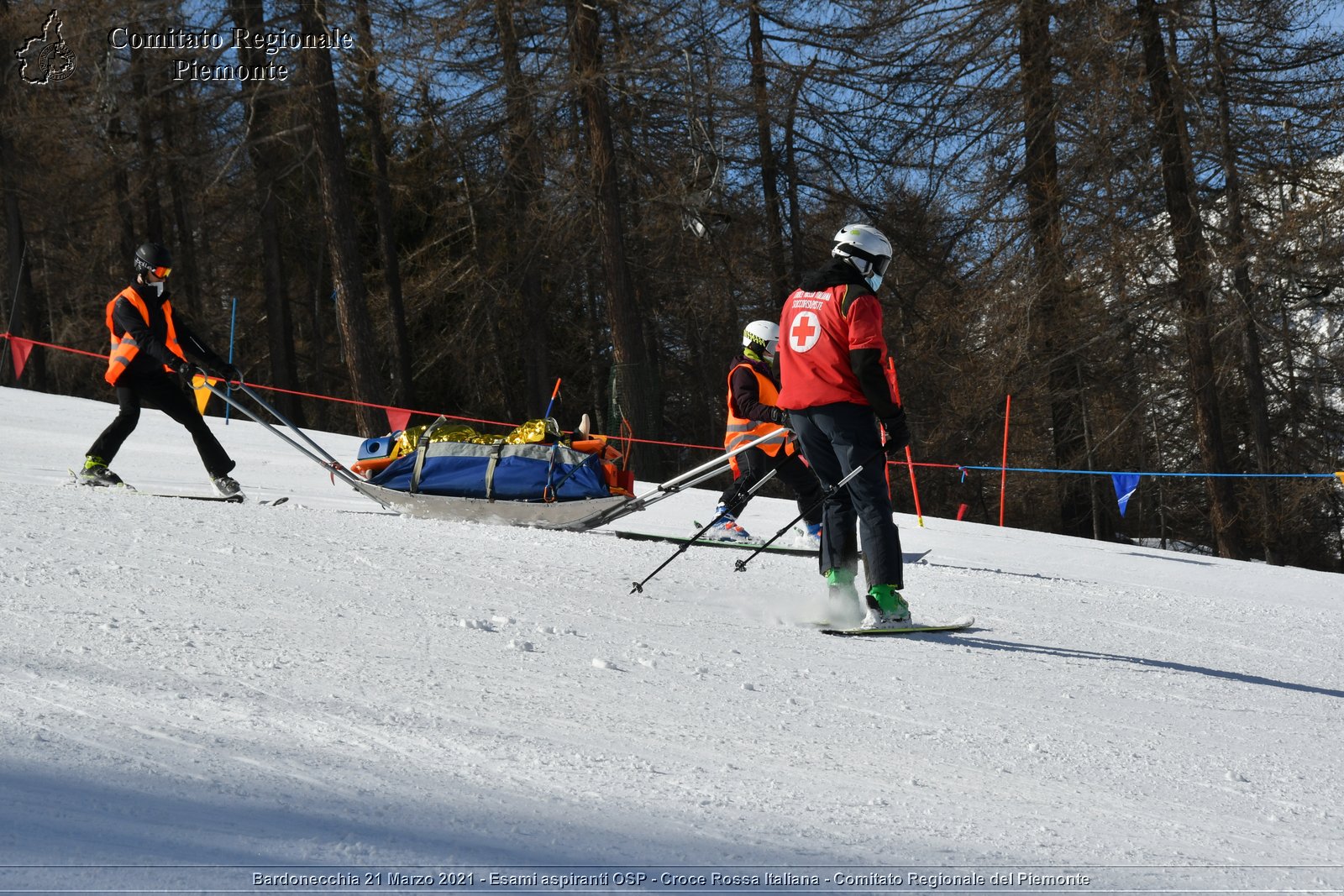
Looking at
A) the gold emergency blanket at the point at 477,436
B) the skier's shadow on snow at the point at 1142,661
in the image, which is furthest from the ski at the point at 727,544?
the skier's shadow on snow at the point at 1142,661

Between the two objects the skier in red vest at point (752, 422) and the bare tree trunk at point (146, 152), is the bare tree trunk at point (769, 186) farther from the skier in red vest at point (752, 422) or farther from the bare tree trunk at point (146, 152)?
the skier in red vest at point (752, 422)

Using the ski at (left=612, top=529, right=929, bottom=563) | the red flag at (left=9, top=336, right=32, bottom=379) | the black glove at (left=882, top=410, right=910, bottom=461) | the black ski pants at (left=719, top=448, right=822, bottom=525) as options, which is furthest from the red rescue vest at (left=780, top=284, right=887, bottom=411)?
the red flag at (left=9, top=336, right=32, bottom=379)

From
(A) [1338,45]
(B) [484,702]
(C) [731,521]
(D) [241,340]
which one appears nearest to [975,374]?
(A) [1338,45]

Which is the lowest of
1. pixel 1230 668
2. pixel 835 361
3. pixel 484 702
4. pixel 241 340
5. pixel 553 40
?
pixel 1230 668

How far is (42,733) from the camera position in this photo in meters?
2.80

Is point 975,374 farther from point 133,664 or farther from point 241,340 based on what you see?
point 241,340

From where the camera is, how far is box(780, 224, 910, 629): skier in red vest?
18.1 ft

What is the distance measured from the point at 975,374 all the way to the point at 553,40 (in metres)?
8.63

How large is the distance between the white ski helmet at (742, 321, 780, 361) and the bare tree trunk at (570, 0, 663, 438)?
8.78m

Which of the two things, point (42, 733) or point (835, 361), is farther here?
point (835, 361)

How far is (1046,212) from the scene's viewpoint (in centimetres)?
1844

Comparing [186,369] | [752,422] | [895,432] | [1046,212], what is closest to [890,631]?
[895,432]

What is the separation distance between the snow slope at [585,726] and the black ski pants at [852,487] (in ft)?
1.23

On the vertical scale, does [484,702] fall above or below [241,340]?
below
